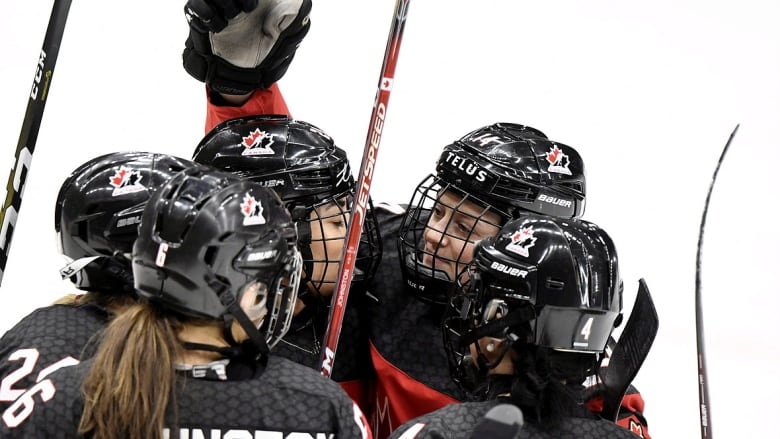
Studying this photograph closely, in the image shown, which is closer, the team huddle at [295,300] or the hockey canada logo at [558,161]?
the team huddle at [295,300]

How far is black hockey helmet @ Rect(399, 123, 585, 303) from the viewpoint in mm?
1878

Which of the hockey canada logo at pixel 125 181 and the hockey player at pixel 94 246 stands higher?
the hockey canada logo at pixel 125 181

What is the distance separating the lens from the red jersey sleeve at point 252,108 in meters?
2.21

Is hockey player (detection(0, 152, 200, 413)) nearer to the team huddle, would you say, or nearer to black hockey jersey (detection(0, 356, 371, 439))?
the team huddle

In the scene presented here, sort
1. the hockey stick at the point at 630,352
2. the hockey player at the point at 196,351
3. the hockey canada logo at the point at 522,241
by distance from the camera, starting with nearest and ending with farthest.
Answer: the hockey player at the point at 196,351
the hockey canada logo at the point at 522,241
the hockey stick at the point at 630,352

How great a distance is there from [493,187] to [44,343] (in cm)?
86

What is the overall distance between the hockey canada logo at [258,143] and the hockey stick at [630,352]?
744 millimetres

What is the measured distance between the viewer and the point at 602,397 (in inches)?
65.8

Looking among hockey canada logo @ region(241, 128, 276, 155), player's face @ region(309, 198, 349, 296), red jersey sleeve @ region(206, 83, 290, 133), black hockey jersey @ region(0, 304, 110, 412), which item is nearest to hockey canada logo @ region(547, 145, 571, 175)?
player's face @ region(309, 198, 349, 296)

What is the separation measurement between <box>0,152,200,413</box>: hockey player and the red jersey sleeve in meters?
0.58

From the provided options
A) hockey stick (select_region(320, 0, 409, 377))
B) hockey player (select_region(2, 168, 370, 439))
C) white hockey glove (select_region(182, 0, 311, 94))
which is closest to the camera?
hockey player (select_region(2, 168, 370, 439))

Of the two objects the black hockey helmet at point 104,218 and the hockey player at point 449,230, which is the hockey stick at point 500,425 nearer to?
the black hockey helmet at point 104,218

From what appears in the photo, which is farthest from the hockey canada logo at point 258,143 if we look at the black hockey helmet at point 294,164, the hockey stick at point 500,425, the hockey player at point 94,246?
the hockey stick at point 500,425

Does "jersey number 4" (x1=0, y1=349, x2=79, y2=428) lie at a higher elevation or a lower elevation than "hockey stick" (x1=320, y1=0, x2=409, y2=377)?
lower
